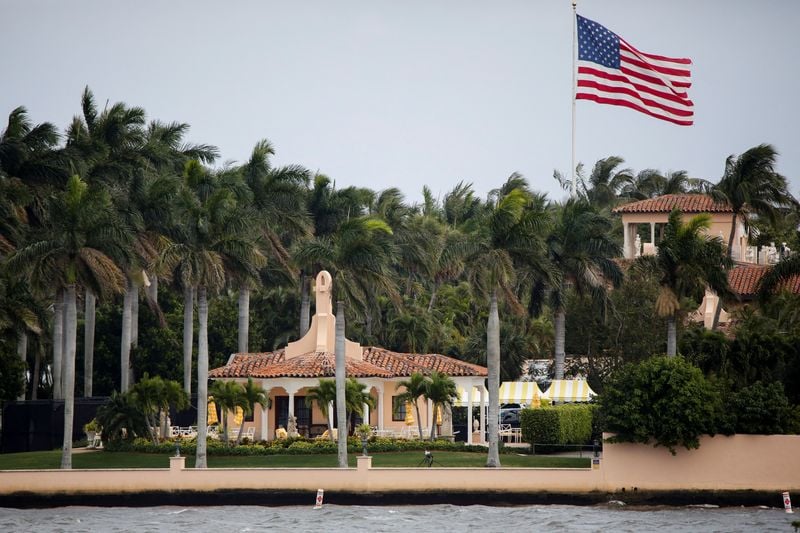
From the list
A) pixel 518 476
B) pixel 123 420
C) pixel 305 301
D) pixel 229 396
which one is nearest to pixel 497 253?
pixel 518 476

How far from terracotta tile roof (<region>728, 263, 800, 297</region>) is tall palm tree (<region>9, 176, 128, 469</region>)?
3549cm

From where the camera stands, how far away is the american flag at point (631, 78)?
66062 millimetres

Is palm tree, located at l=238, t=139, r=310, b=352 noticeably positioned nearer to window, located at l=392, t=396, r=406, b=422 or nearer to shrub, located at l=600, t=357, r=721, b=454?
window, located at l=392, t=396, r=406, b=422

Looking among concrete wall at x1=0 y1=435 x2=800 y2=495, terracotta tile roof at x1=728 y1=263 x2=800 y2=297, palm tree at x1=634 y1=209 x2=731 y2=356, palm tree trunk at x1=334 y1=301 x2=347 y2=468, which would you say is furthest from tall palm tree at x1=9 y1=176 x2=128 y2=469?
terracotta tile roof at x1=728 y1=263 x2=800 y2=297

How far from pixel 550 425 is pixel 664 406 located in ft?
31.5

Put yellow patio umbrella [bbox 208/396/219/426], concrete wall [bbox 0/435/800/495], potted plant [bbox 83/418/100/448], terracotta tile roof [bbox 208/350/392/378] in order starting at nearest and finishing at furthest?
concrete wall [bbox 0/435/800/495] < terracotta tile roof [bbox 208/350/392/378] < potted plant [bbox 83/418/100/448] < yellow patio umbrella [bbox 208/396/219/426]

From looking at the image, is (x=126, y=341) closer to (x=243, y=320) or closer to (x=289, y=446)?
(x=243, y=320)

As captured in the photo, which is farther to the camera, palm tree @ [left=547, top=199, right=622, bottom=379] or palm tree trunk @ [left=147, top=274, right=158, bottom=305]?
palm tree trunk @ [left=147, top=274, right=158, bottom=305]

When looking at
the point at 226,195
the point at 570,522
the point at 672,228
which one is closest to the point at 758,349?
the point at 672,228

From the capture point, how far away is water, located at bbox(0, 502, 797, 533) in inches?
1775

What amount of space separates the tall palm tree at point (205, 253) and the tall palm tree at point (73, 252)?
2056mm

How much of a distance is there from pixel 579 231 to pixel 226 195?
19749 mm

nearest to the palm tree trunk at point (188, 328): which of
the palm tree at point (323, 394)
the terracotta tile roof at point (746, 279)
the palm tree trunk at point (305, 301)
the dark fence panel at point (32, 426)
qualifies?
the dark fence panel at point (32, 426)

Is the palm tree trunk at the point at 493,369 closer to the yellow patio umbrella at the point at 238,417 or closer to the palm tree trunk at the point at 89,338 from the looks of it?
the yellow patio umbrella at the point at 238,417
